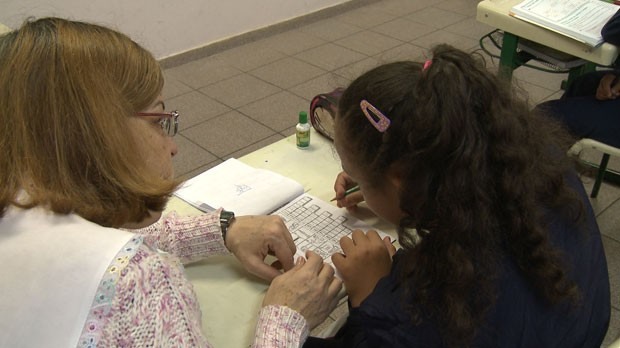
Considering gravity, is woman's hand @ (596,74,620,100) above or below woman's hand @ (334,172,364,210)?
below

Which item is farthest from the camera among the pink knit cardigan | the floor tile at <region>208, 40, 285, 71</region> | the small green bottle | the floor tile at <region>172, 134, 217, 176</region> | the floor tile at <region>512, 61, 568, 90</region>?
the floor tile at <region>208, 40, 285, 71</region>

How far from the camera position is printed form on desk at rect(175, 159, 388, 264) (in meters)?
1.21

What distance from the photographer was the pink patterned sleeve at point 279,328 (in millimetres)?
920

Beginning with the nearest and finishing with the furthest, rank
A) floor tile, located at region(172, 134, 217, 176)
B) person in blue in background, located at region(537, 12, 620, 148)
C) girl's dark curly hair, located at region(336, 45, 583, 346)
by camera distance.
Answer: girl's dark curly hair, located at region(336, 45, 583, 346) < person in blue in background, located at region(537, 12, 620, 148) < floor tile, located at region(172, 134, 217, 176)

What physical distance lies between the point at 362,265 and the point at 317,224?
0.22 meters

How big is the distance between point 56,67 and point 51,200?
0.18 m

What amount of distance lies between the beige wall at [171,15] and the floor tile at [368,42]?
48cm

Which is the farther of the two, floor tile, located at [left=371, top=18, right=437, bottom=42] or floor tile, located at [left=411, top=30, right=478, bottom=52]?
floor tile, located at [left=371, top=18, right=437, bottom=42]

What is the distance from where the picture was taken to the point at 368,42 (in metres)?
3.99

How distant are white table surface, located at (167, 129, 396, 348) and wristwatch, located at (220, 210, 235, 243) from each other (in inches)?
2.4

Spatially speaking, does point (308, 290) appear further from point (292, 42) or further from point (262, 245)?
point (292, 42)

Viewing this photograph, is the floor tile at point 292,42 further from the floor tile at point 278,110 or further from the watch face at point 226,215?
the watch face at point 226,215

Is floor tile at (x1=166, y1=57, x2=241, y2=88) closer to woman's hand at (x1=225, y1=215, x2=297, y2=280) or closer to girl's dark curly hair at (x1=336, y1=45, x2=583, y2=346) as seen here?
woman's hand at (x1=225, y1=215, x2=297, y2=280)

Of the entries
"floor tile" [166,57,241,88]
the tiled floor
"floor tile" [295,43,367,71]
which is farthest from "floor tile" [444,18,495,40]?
"floor tile" [166,57,241,88]
